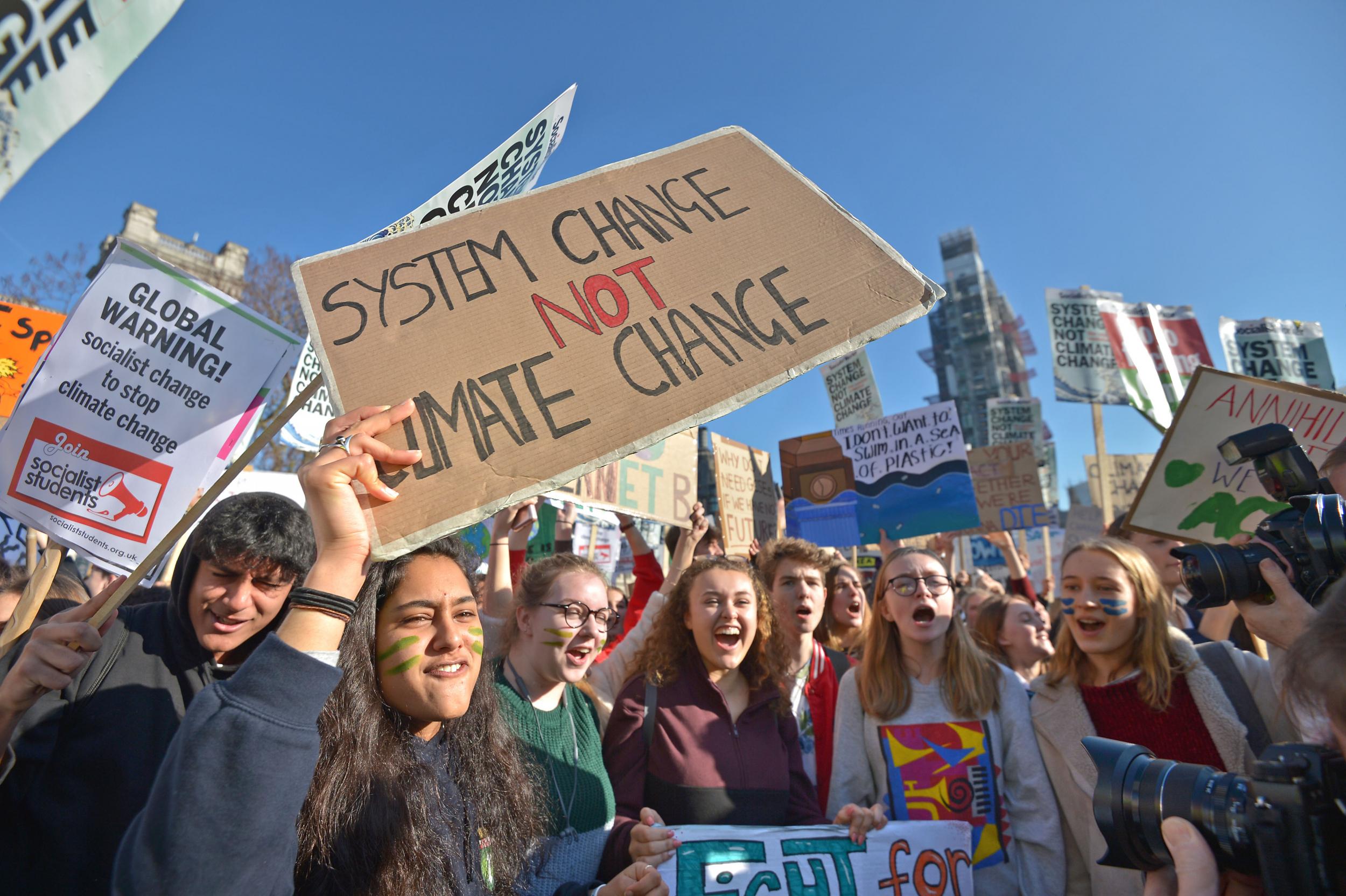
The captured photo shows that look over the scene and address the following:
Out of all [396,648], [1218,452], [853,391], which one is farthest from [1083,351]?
[396,648]

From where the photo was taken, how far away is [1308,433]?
338 cm

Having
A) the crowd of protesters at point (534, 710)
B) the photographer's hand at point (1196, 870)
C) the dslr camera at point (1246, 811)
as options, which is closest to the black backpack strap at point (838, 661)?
the crowd of protesters at point (534, 710)

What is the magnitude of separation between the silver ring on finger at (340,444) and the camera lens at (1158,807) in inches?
58.0

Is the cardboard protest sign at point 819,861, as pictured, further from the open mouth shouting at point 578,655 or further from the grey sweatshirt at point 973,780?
the open mouth shouting at point 578,655

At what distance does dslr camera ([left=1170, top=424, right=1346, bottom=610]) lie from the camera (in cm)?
182

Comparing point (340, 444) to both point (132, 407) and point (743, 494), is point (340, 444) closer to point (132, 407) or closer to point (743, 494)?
point (132, 407)

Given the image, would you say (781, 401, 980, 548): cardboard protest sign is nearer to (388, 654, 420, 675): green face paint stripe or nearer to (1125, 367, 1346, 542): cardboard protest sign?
(1125, 367, 1346, 542): cardboard protest sign

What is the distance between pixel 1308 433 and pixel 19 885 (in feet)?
16.1

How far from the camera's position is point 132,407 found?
2.42 meters

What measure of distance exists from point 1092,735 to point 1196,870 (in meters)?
1.80

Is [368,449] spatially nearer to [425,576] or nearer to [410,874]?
[425,576]

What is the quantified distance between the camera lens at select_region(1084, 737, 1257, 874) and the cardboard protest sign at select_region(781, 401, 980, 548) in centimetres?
528

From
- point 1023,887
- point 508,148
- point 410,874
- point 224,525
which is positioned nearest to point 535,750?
point 410,874

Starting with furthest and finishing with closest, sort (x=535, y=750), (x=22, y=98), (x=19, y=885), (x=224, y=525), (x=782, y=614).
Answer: (x=782, y=614)
(x=535, y=750)
(x=224, y=525)
(x=19, y=885)
(x=22, y=98)
